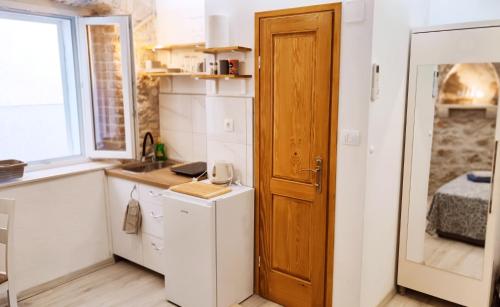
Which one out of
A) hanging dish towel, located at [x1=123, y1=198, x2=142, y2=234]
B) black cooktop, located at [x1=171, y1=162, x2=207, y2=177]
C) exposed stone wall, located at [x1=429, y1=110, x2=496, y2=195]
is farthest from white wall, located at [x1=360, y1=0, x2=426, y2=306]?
hanging dish towel, located at [x1=123, y1=198, x2=142, y2=234]

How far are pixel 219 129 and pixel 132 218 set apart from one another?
1021 mm

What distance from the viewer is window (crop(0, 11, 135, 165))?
321cm

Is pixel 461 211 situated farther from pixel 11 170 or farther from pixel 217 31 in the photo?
pixel 11 170

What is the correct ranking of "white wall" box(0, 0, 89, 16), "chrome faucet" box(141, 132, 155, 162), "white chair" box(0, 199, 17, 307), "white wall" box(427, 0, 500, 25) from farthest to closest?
"chrome faucet" box(141, 132, 155, 162)
"white wall" box(0, 0, 89, 16)
"white wall" box(427, 0, 500, 25)
"white chair" box(0, 199, 17, 307)

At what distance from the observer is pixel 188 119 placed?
3672 millimetres

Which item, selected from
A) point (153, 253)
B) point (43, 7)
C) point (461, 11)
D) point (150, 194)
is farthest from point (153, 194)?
point (461, 11)

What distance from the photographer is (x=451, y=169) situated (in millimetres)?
2740

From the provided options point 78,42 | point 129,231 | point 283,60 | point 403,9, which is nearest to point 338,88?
point 283,60

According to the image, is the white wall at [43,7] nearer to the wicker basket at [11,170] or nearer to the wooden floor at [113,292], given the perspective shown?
the wicker basket at [11,170]

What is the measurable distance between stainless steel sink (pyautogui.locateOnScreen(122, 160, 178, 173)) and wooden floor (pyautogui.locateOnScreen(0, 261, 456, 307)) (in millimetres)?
887

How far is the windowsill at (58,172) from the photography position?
289 centimetres

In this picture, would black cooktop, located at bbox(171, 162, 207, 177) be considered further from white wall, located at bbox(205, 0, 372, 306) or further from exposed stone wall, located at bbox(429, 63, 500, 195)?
exposed stone wall, located at bbox(429, 63, 500, 195)

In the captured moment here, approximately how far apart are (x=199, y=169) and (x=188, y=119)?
575 millimetres

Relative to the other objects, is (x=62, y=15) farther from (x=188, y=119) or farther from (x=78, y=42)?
(x=188, y=119)
